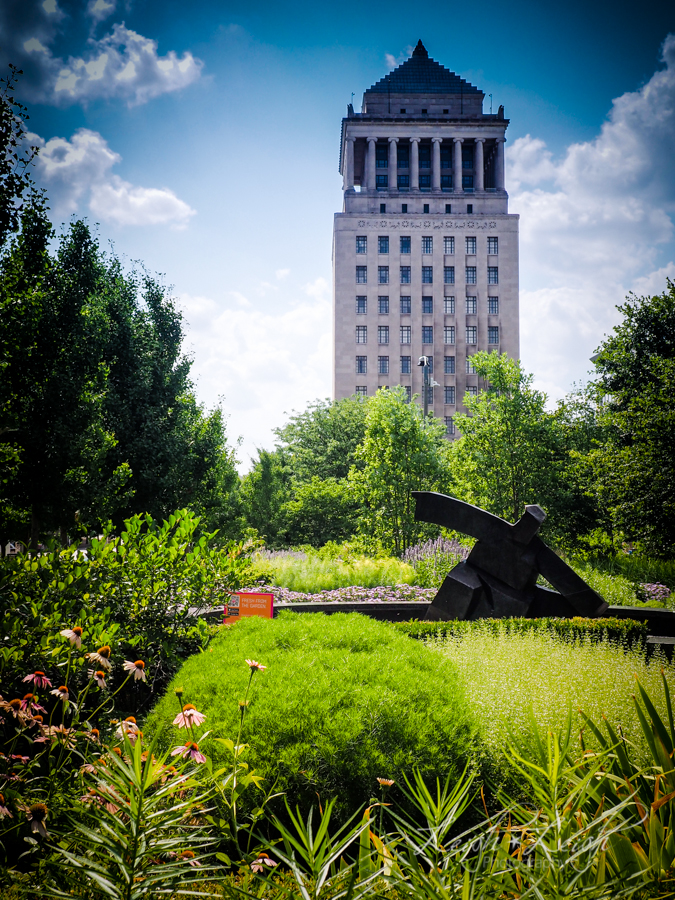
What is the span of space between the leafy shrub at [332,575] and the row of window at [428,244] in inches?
1866

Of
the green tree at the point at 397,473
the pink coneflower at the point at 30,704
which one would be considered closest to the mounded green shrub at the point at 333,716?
the pink coneflower at the point at 30,704

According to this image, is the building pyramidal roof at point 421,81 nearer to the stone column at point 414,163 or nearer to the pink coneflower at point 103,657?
the stone column at point 414,163

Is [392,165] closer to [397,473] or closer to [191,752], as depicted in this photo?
[397,473]

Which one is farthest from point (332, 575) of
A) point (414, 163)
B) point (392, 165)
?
point (414, 163)

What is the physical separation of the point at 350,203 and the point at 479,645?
56.1 metres

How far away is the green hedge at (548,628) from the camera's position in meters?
7.29

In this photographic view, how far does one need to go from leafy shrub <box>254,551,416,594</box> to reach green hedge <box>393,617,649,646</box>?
14.6 ft

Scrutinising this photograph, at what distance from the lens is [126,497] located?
15.3 metres

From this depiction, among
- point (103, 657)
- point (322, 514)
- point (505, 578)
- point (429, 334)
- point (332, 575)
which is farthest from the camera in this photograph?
point (429, 334)

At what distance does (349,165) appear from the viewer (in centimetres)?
5703

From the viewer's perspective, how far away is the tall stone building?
5400 centimetres

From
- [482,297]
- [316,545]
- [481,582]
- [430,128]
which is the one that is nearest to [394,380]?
[482,297]

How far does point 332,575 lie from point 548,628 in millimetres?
5696

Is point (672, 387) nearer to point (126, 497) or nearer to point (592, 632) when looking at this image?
point (592, 632)
